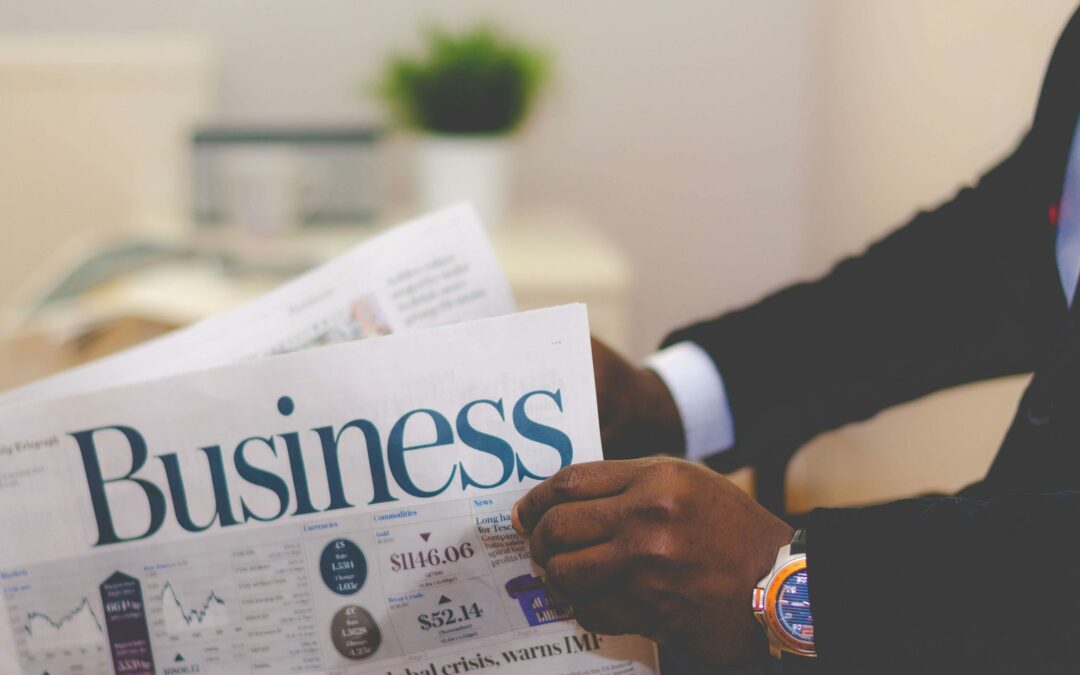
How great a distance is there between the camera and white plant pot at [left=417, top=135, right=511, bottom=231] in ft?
5.06

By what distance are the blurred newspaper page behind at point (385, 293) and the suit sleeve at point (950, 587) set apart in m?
0.27

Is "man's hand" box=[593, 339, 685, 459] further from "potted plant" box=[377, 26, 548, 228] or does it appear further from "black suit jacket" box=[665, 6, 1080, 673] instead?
"potted plant" box=[377, 26, 548, 228]

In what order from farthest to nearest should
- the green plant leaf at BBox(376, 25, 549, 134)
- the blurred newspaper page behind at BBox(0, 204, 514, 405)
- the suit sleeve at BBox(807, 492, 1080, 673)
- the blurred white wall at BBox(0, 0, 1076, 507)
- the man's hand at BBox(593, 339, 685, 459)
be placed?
the blurred white wall at BBox(0, 0, 1076, 507) → the green plant leaf at BBox(376, 25, 549, 134) → the man's hand at BBox(593, 339, 685, 459) → the blurred newspaper page behind at BBox(0, 204, 514, 405) → the suit sleeve at BBox(807, 492, 1080, 673)

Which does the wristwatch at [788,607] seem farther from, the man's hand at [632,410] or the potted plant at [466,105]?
the potted plant at [466,105]

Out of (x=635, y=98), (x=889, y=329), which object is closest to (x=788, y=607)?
(x=889, y=329)

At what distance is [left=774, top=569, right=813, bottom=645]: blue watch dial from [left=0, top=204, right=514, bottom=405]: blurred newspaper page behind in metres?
0.26

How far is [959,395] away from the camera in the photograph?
3.70ft

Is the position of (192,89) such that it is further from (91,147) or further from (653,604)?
(653,604)

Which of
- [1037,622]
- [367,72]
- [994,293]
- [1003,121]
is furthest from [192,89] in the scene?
[1037,622]

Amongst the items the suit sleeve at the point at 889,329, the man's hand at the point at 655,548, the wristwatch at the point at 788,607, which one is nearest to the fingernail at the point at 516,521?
the man's hand at the point at 655,548

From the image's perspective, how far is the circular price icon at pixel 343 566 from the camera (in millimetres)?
469

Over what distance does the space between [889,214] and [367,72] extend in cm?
104

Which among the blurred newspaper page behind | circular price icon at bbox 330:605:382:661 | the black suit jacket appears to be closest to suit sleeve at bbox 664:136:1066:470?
the black suit jacket

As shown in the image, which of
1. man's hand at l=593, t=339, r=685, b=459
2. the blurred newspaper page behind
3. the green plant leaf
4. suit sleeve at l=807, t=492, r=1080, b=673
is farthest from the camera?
the green plant leaf
